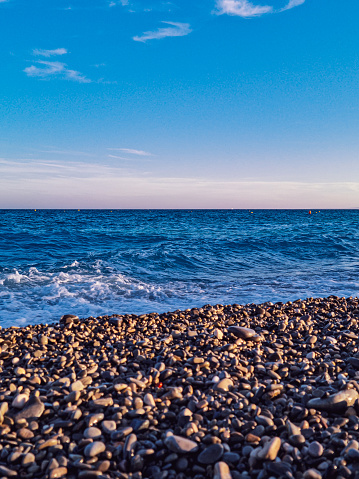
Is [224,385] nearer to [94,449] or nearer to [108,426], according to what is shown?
[108,426]

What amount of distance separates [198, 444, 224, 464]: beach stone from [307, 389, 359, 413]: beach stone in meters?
1.11

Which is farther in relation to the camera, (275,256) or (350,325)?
(275,256)

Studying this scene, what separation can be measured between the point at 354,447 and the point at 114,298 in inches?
296

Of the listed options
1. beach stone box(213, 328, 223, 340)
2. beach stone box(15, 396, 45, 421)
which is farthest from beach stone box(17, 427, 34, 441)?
beach stone box(213, 328, 223, 340)

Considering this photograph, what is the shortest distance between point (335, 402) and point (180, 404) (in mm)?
1491

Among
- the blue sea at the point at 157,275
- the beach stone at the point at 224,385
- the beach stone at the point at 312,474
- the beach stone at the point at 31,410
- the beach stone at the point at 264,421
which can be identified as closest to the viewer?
the beach stone at the point at 312,474

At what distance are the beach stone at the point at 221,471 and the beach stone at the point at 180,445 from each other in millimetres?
248

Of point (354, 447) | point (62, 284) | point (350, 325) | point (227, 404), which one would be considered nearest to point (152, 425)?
point (227, 404)

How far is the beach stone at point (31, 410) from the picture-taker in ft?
10.4

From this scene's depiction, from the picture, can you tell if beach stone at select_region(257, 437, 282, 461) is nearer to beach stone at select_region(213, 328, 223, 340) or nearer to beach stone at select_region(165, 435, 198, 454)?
beach stone at select_region(165, 435, 198, 454)

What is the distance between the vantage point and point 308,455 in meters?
2.62

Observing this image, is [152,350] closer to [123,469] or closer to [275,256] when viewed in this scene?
[123,469]

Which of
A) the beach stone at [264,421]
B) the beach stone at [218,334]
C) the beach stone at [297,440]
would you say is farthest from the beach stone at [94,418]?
the beach stone at [218,334]

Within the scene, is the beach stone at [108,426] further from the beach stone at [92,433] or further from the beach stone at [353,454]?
the beach stone at [353,454]
